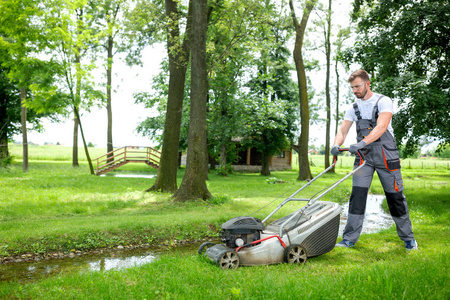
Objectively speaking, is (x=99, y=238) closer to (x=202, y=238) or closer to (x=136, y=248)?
(x=136, y=248)

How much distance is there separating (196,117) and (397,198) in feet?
22.7

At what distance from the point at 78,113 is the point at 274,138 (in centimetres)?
1510

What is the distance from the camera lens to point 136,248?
7156 millimetres

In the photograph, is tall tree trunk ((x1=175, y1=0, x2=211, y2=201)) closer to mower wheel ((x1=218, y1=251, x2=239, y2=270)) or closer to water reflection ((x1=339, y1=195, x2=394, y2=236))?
water reflection ((x1=339, y1=195, x2=394, y2=236))

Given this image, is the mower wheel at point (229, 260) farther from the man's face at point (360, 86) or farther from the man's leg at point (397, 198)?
the man's face at point (360, 86)

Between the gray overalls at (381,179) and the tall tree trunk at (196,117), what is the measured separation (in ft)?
20.3

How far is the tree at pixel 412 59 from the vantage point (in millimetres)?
10758

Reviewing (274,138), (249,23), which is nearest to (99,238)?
(249,23)

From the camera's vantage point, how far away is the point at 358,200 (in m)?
5.60

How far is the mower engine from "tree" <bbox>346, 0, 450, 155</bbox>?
25.2ft

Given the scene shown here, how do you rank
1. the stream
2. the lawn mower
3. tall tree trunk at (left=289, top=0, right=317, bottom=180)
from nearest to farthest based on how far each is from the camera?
the lawn mower, the stream, tall tree trunk at (left=289, top=0, right=317, bottom=180)

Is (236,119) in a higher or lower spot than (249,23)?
lower

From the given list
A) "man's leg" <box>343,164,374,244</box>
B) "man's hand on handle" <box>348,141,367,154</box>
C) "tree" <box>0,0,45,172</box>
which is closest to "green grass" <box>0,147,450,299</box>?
"man's leg" <box>343,164,374,244</box>

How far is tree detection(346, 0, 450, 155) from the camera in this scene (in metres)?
10.8
